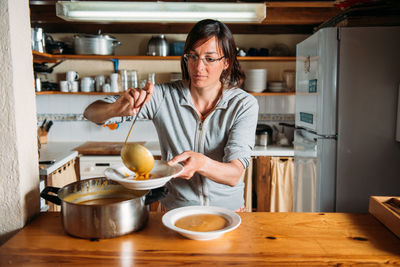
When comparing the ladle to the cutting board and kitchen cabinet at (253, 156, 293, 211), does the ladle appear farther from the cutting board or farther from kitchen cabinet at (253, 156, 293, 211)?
kitchen cabinet at (253, 156, 293, 211)

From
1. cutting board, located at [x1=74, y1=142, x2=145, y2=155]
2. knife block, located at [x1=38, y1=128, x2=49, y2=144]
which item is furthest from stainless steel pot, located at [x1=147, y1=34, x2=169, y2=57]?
knife block, located at [x1=38, y1=128, x2=49, y2=144]

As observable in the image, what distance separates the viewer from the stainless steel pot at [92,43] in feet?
11.5

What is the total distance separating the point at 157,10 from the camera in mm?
2479

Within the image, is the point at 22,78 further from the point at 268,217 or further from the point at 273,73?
the point at 273,73

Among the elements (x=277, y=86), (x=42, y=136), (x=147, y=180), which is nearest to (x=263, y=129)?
(x=277, y=86)

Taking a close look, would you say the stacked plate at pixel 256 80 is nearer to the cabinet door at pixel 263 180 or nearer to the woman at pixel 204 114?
the cabinet door at pixel 263 180

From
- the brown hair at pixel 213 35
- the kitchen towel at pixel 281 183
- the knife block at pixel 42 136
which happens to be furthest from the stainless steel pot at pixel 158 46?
the brown hair at pixel 213 35

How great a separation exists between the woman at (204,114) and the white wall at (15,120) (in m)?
0.36

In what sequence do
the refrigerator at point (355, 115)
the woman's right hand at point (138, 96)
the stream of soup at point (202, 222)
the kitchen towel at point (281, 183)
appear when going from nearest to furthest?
the stream of soup at point (202, 222)
the woman's right hand at point (138, 96)
the refrigerator at point (355, 115)
the kitchen towel at point (281, 183)

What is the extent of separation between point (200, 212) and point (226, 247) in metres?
0.20

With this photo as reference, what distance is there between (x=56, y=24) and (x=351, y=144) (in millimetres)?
3123

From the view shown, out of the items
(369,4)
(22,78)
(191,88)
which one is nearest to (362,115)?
(369,4)

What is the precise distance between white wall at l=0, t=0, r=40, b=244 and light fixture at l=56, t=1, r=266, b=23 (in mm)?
1350

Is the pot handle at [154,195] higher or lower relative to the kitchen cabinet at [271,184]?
higher
